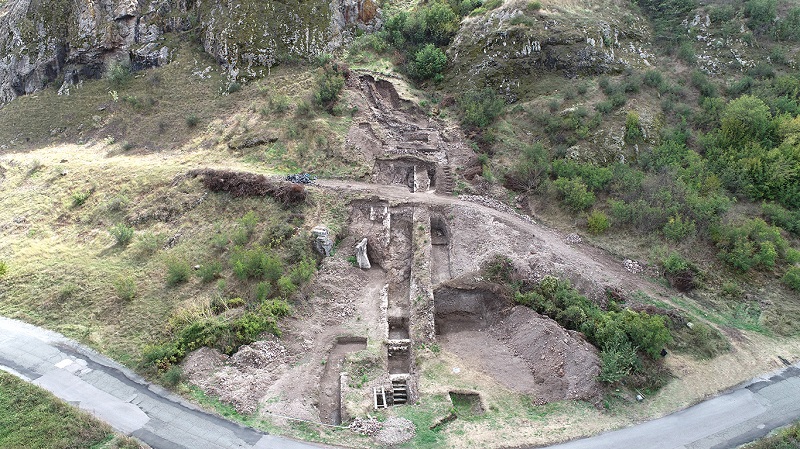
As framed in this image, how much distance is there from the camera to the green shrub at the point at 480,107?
4216cm

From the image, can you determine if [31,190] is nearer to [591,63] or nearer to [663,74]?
[591,63]

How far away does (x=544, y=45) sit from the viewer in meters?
45.7

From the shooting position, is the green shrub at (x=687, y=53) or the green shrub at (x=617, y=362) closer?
the green shrub at (x=617, y=362)

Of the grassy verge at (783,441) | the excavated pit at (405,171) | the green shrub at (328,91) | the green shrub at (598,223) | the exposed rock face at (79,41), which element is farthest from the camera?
the exposed rock face at (79,41)

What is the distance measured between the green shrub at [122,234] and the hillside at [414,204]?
0.38 feet

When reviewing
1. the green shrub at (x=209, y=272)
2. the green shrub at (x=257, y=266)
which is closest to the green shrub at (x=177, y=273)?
the green shrub at (x=209, y=272)

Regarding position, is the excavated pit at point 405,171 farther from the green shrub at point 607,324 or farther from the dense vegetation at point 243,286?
the green shrub at point 607,324

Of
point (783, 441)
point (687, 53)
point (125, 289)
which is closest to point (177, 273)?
point (125, 289)

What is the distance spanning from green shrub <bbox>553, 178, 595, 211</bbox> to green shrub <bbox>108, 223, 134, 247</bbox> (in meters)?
30.0

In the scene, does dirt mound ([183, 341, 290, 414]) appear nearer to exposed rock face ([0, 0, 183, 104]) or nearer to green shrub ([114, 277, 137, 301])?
green shrub ([114, 277, 137, 301])

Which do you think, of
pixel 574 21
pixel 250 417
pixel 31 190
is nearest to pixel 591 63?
pixel 574 21

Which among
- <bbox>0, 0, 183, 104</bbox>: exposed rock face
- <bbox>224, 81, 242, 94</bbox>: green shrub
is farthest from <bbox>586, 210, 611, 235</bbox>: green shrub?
<bbox>0, 0, 183, 104</bbox>: exposed rock face

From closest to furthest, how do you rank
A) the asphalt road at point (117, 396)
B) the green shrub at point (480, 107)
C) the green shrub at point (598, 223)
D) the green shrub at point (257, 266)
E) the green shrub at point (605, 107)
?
the asphalt road at point (117, 396), the green shrub at point (257, 266), the green shrub at point (598, 223), the green shrub at point (605, 107), the green shrub at point (480, 107)

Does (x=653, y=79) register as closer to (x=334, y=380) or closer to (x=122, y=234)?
(x=334, y=380)
